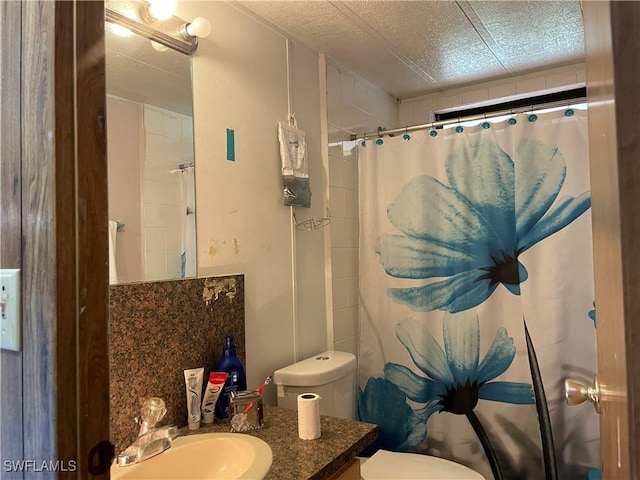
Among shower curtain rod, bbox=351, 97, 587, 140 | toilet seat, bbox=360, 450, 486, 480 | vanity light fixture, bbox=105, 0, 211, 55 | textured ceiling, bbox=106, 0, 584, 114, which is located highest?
textured ceiling, bbox=106, 0, 584, 114

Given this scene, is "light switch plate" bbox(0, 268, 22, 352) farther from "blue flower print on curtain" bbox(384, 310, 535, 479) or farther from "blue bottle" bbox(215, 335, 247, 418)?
"blue flower print on curtain" bbox(384, 310, 535, 479)

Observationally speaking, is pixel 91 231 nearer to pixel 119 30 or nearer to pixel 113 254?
pixel 113 254

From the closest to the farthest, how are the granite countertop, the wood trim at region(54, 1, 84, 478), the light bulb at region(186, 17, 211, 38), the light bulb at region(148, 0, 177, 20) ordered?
the wood trim at region(54, 1, 84, 478) < the granite countertop < the light bulb at region(148, 0, 177, 20) < the light bulb at region(186, 17, 211, 38)

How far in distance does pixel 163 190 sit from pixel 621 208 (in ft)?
3.98

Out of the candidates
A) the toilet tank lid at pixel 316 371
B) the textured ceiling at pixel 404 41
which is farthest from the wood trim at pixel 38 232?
the toilet tank lid at pixel 316 371

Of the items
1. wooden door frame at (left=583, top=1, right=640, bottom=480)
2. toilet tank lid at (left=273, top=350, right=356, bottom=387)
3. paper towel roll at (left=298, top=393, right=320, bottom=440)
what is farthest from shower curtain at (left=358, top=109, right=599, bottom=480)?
wooden door frame at (left=583, top=1, right=640, bottom=480)

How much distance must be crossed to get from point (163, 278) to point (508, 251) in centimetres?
142

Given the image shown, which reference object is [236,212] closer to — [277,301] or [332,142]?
[277,301]

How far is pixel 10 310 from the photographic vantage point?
23.8 inches

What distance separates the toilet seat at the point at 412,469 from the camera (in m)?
1.76

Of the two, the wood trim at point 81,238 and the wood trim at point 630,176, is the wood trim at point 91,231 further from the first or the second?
the wood trim at point 630,176

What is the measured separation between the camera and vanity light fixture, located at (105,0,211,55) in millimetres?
1272

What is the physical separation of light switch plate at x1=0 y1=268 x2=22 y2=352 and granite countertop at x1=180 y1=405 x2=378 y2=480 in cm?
68

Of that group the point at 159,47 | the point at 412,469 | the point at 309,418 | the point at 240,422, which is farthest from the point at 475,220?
the point at 159,47
